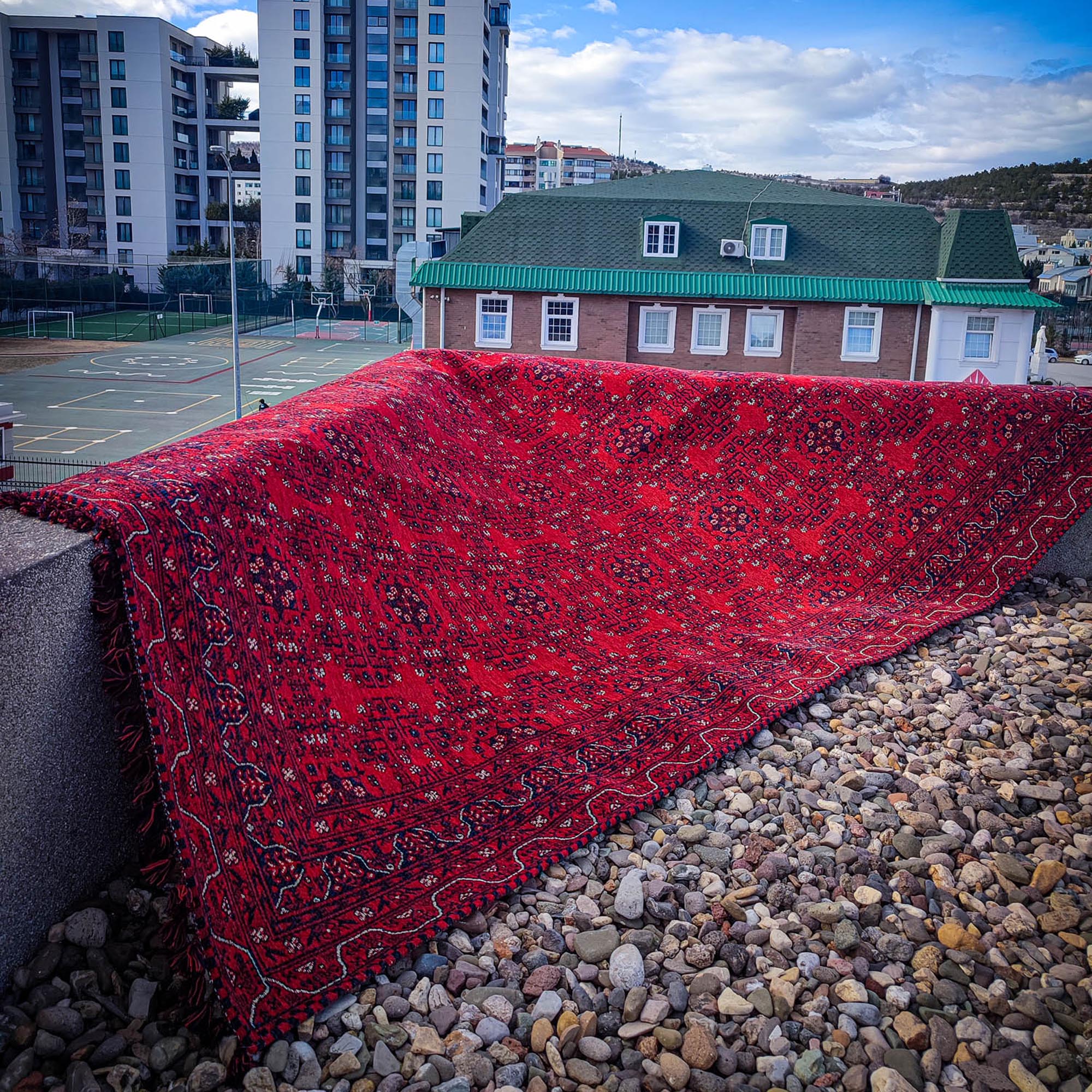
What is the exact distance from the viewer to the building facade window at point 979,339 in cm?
1908

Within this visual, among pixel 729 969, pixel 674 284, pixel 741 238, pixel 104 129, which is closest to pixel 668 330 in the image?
pixel 674 284

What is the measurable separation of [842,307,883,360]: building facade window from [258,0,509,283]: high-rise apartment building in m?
27.5

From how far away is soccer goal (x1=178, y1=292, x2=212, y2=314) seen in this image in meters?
39.0

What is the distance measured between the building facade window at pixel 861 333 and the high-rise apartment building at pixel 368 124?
27455 mm

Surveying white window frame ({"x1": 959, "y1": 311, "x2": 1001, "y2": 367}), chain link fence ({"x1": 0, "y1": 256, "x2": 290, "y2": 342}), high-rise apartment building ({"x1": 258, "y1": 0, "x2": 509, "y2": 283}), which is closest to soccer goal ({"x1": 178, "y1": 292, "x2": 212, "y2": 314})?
chain link fence ({"x1": 0, "y1": 256, "x2": 290, "y2": 342})

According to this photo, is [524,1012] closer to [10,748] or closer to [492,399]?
[10,748]

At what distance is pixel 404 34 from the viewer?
4431cm

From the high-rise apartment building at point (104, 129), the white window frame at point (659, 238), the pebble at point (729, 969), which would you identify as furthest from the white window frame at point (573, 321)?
the high-rise apartment building at point (104, 129)

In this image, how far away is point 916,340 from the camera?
762 inches

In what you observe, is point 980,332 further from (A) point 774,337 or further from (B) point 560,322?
(B) point 560,322

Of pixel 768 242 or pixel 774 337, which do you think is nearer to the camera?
pixel 774 337

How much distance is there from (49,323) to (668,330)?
22532 millimetres

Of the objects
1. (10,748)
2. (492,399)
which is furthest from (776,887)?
(492,399)

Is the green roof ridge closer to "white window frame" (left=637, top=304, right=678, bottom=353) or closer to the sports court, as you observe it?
"white window frame" (left=637, top=304, right=678, bottom=353)
